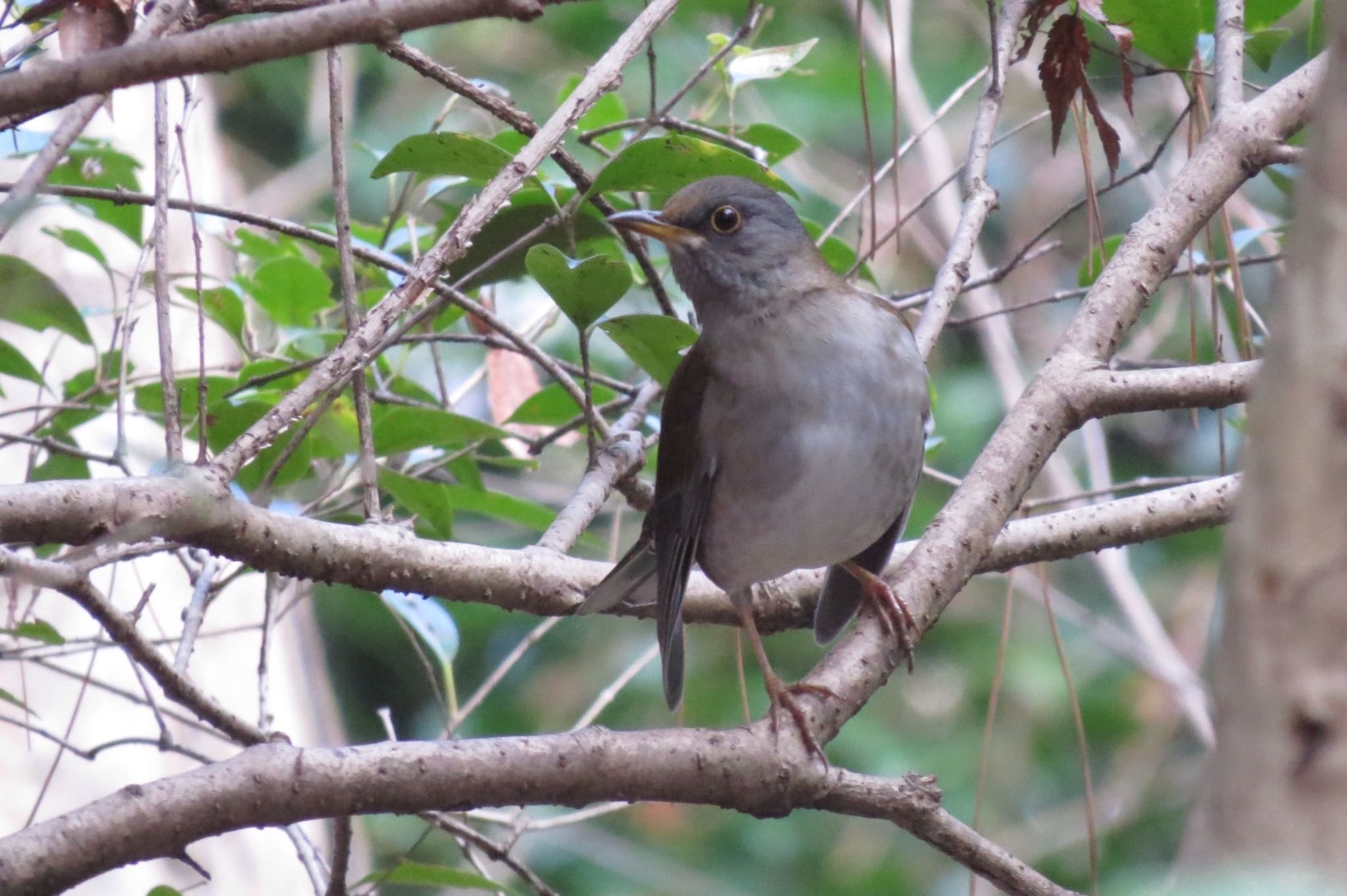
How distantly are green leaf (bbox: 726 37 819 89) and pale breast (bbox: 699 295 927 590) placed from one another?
76cm

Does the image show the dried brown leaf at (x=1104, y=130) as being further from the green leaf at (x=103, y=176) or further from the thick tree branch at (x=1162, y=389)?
the green leaf at (x=103, y=176)

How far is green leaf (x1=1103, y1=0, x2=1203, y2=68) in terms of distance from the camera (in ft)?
12.3

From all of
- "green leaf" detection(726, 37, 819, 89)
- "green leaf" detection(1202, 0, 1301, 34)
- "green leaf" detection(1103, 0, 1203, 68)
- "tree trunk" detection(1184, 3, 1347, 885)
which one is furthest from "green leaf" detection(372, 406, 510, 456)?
"tree trunk" detection(1184, 3, 1347, 885)

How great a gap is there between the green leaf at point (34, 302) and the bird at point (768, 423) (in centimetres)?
159

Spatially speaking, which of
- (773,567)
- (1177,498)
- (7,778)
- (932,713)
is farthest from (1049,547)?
(932,713)

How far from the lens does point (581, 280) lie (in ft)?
11.4

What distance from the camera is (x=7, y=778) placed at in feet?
20.2

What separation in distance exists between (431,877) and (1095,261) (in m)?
2.75

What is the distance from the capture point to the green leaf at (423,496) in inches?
157

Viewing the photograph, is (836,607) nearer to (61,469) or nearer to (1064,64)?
(1064,64)

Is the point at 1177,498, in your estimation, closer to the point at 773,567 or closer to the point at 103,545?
the point at 773,567

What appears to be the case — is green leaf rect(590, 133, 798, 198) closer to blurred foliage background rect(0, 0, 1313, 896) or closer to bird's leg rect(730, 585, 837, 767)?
bird's leg rect(730, 585, 837, 767)

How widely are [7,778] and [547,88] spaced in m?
6.69

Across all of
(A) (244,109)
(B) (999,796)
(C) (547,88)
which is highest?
(A) (244,109)
